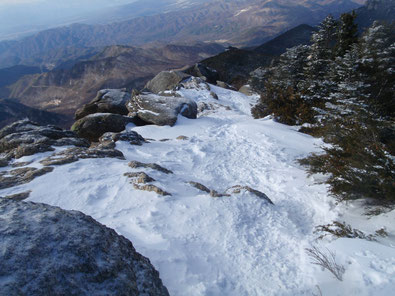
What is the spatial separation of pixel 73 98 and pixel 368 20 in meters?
166

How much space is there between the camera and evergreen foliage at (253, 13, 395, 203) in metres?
4.33

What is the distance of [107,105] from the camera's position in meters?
15.5

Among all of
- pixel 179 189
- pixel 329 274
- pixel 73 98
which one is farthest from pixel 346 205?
pixel 73 98

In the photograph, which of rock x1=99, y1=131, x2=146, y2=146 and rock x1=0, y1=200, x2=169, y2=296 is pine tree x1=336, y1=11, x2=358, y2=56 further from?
rock x1=0, y1=200, x2=169, y2=296

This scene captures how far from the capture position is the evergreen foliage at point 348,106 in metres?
4.33

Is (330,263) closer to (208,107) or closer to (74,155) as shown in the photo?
(74,155)

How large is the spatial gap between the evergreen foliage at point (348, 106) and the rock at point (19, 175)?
724cm

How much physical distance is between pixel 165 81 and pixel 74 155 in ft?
65.6

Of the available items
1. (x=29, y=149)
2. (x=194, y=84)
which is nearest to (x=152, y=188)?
(x=29, y=149)

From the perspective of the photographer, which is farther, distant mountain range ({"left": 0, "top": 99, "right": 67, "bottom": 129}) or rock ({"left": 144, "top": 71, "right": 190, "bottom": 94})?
distant mountain range ({"left": 0, "top": 99, "right": 67, "bottom": 129})

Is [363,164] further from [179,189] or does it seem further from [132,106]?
[132,106]

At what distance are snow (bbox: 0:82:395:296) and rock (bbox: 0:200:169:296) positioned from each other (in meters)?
0.74

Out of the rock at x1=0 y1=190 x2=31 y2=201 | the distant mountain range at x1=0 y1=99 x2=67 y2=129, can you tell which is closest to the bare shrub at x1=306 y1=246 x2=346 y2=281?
the rock at x1=0 y1=190 x2=31 y2=201

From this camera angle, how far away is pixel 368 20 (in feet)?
373
